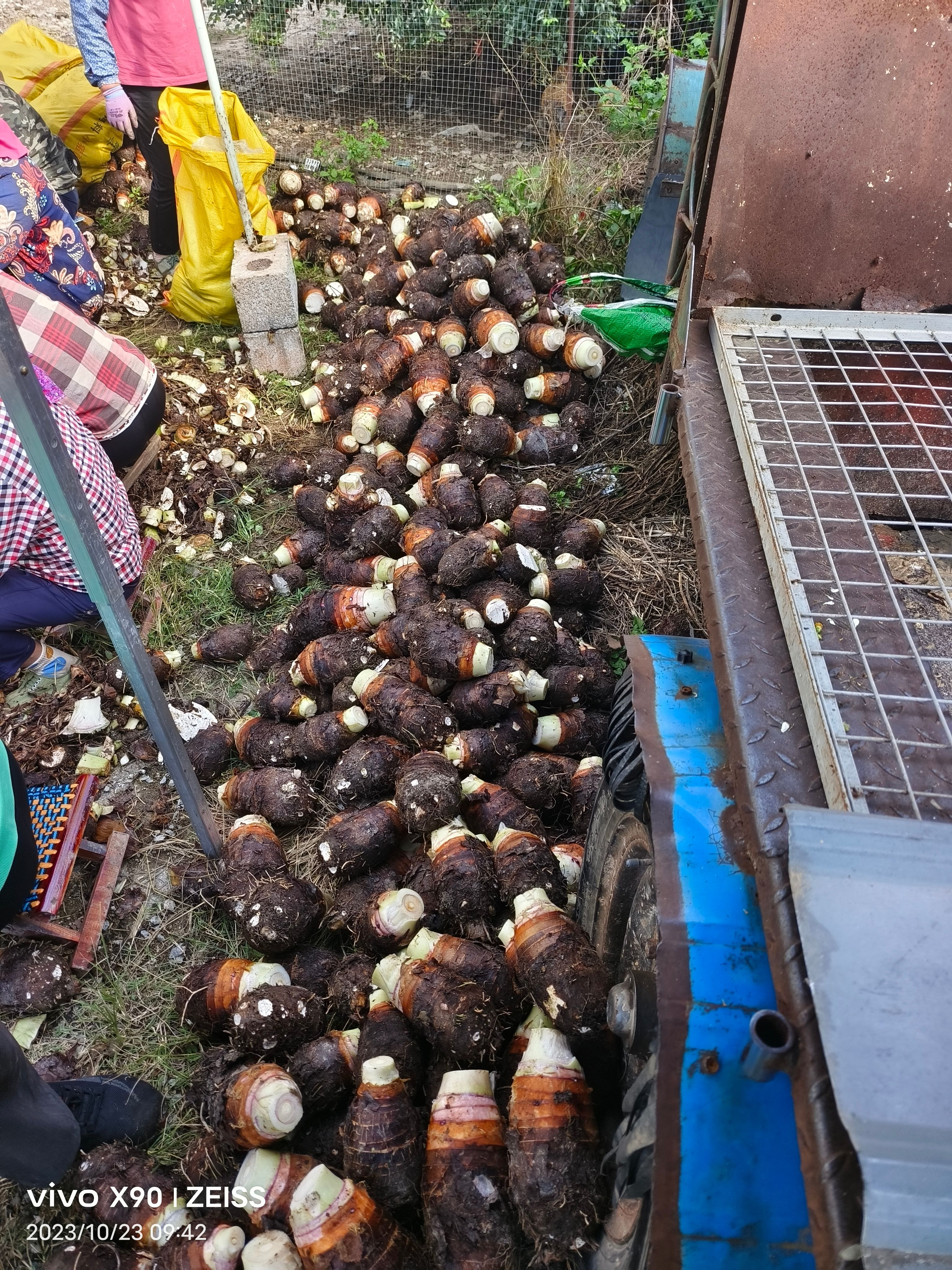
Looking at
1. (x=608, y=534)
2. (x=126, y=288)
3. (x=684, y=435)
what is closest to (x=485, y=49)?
(x=126, y=288)

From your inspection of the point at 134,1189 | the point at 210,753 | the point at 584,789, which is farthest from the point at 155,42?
the point at 134,1189

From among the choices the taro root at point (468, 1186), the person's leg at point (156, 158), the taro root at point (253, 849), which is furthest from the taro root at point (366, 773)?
the person's leg at point (156, 158)

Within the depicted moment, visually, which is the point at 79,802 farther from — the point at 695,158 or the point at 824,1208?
the point at 695,158

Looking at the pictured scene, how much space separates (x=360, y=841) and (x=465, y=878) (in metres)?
0.52

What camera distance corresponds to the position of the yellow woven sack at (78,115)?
20.8ft

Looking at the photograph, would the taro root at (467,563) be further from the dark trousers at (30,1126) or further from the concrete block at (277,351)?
the concrete block at (277,351)

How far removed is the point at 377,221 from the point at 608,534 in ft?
13.5

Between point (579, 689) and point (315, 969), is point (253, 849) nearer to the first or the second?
point (315, 969)

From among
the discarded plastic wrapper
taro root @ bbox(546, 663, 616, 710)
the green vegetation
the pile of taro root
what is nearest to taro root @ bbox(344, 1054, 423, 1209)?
the pile of taro root

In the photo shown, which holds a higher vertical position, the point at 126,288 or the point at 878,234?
the point at 878,234

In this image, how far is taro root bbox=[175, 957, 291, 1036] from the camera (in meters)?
2.66

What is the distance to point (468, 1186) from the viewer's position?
6.45 ft

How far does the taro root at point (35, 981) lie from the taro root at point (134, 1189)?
63cm

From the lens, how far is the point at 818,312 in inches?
102
